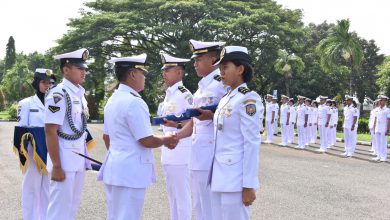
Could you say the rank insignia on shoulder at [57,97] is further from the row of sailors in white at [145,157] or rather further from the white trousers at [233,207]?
the white trousers at [233,207]

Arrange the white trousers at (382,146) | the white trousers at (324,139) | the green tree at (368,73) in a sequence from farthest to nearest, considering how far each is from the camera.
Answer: the green tree at (368,73)
the white trousers at (324,139)
the white trousers at (382,146)

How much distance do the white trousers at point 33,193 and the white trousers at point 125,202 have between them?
175cm

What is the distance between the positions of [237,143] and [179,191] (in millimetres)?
1673

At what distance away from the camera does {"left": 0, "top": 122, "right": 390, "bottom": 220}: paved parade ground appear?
5.84 meters

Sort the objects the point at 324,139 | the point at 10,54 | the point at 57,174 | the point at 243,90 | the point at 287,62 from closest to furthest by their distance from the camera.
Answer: the point at 243,90 → the point at 57,174 → the point at 324,139 → the point at 287,62 → the point at 10,54

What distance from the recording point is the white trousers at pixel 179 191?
15.3 feet

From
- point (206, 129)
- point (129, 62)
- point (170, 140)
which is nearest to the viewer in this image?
point (129, 62)

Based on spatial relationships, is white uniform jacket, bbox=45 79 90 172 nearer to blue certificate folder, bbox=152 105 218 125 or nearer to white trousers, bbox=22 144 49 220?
blue certificate folder, bbox=152 105 218 125

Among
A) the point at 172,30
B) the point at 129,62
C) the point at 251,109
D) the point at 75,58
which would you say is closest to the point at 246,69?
the point at 251,109

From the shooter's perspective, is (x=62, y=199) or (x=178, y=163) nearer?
(x=62, y=199)

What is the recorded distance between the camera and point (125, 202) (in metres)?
3.33

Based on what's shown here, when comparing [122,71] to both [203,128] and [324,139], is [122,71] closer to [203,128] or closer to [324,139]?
[203,128]

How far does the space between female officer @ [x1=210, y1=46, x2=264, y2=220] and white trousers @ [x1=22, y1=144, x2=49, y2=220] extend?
2.39 meters

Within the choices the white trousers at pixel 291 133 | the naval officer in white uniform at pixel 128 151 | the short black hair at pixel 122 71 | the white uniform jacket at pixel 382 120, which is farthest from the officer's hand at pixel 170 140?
the white trousers at pixel 291 133
